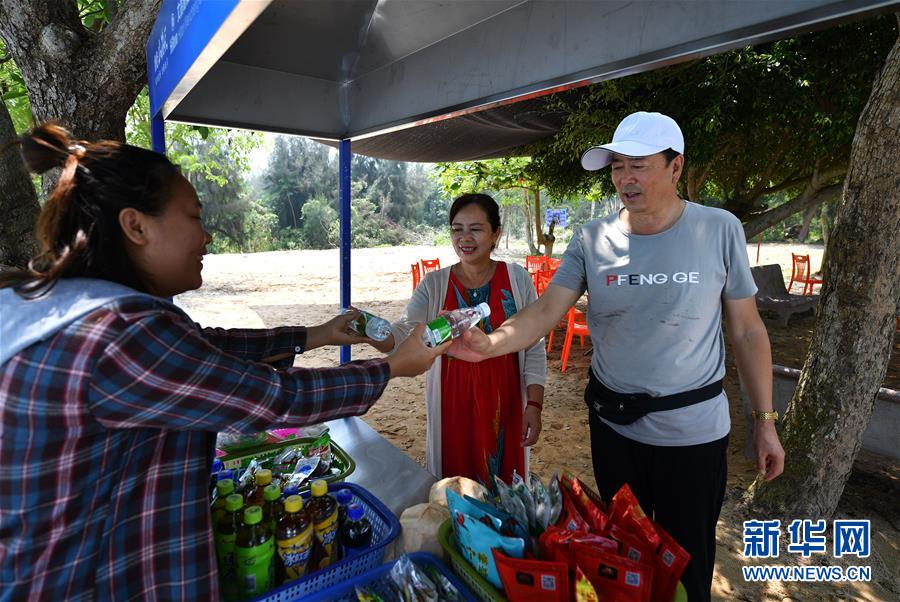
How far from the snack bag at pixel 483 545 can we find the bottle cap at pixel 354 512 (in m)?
0.31

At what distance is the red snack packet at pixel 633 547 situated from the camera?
118 centimetres

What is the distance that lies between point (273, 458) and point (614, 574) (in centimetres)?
148

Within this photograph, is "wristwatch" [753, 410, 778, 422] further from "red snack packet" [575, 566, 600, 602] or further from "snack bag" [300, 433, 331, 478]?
"snack bag" [300, 433, 331, 478]

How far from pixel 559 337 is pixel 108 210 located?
8.06 meters

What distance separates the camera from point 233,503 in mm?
1269

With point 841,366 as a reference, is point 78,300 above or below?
above

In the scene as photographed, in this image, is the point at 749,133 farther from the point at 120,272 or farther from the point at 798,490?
the point at 120,272

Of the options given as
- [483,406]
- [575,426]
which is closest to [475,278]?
[483,406]

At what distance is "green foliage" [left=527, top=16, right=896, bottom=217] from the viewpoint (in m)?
4.39

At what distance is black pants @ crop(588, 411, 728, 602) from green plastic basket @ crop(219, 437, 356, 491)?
43.5 inches

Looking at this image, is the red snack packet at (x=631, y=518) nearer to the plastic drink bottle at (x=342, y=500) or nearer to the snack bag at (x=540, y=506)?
the snack bag at (x=540, y=506)

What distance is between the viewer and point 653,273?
5.85ft

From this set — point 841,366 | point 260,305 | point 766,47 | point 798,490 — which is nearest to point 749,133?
point 766,47

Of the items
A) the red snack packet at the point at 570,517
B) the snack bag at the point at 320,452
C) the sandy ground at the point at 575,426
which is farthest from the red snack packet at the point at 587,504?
the sandy ground at the point at 575,426
